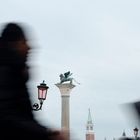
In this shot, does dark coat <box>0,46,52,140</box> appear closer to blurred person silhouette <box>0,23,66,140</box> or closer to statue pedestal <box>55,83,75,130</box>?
blurred person silhouette <box>0,23,66,140</box>

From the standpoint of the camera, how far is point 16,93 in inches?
119

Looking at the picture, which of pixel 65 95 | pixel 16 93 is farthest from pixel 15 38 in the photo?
pixel 65 95

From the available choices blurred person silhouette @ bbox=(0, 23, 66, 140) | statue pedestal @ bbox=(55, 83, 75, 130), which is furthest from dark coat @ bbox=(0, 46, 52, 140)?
statue pedestal @ bbox=(55, 83, 75, 130)

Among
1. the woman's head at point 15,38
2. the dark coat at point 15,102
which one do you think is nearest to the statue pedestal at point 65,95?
the woman's head at point 15,38

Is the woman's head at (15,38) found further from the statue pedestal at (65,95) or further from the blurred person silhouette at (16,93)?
the statue pedestal at (65,95)

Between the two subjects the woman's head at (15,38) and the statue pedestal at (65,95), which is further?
the statue pedestal at (65,95)

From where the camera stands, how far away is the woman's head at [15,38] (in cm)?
312

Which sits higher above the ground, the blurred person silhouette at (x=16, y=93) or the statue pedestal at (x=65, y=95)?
the statue pedestal at (x=65, y=95)

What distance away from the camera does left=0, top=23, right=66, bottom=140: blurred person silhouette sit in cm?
287

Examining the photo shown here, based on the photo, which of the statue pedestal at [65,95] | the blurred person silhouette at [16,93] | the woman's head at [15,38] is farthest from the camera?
the statue pedestal at [65,95]

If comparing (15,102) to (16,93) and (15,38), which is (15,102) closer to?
(16,93)

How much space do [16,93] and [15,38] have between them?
0.95 feet

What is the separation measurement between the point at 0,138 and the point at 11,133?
6cm

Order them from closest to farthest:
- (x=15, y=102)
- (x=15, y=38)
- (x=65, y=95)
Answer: (x=15, y=102), (x=15, y=38), (x=65, y=95)
